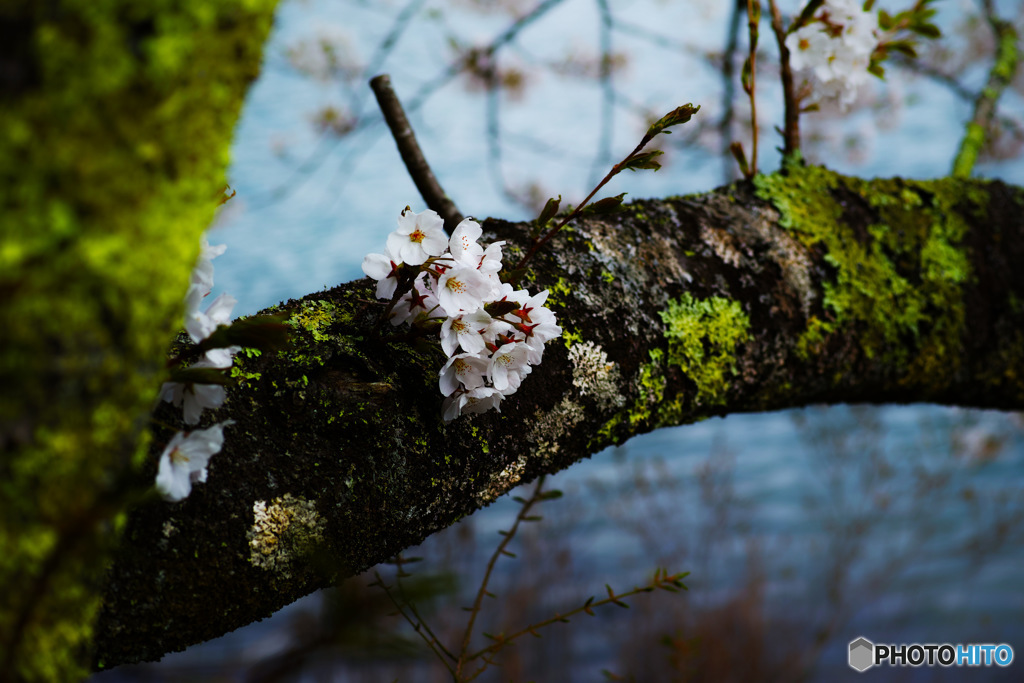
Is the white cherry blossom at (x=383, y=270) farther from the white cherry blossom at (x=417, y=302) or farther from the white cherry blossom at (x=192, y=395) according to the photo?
the white cherry blossom at (x=192, y=395)

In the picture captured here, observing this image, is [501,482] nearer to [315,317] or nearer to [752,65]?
[315,317]

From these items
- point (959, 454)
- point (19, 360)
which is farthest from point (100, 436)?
point (959, 454)

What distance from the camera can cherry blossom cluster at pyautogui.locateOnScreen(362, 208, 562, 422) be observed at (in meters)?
0.71

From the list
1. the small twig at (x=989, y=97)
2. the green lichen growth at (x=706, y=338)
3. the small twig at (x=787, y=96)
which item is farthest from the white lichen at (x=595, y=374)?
the small twig at (x=989, y=97)

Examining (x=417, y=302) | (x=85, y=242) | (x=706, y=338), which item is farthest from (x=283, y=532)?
(x=706, y=338)

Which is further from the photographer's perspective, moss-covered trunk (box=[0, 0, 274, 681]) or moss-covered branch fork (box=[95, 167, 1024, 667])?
moss-covered branch fork (box=[95, 167, 1024, 667])

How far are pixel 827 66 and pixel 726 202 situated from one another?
0.38 m

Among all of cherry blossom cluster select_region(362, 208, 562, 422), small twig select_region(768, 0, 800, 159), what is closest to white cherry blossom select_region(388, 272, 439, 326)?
cherry blossom cluster select_region(362, 208, 562, 422)

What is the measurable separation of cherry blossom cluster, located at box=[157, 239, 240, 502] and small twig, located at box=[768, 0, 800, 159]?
3.96ft

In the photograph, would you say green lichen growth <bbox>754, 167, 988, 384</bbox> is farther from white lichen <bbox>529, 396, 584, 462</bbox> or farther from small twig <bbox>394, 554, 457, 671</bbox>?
small twig <bbox>394, 554, 457, 671</bbox>

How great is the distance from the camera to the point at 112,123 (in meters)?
0.37

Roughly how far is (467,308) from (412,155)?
0.48m

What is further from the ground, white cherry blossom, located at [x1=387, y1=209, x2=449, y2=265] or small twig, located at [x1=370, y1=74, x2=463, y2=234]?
small twig, located at [x1=370, y1=74, x2=463, y2=234]

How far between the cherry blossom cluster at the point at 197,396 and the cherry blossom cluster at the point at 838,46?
1220mm
